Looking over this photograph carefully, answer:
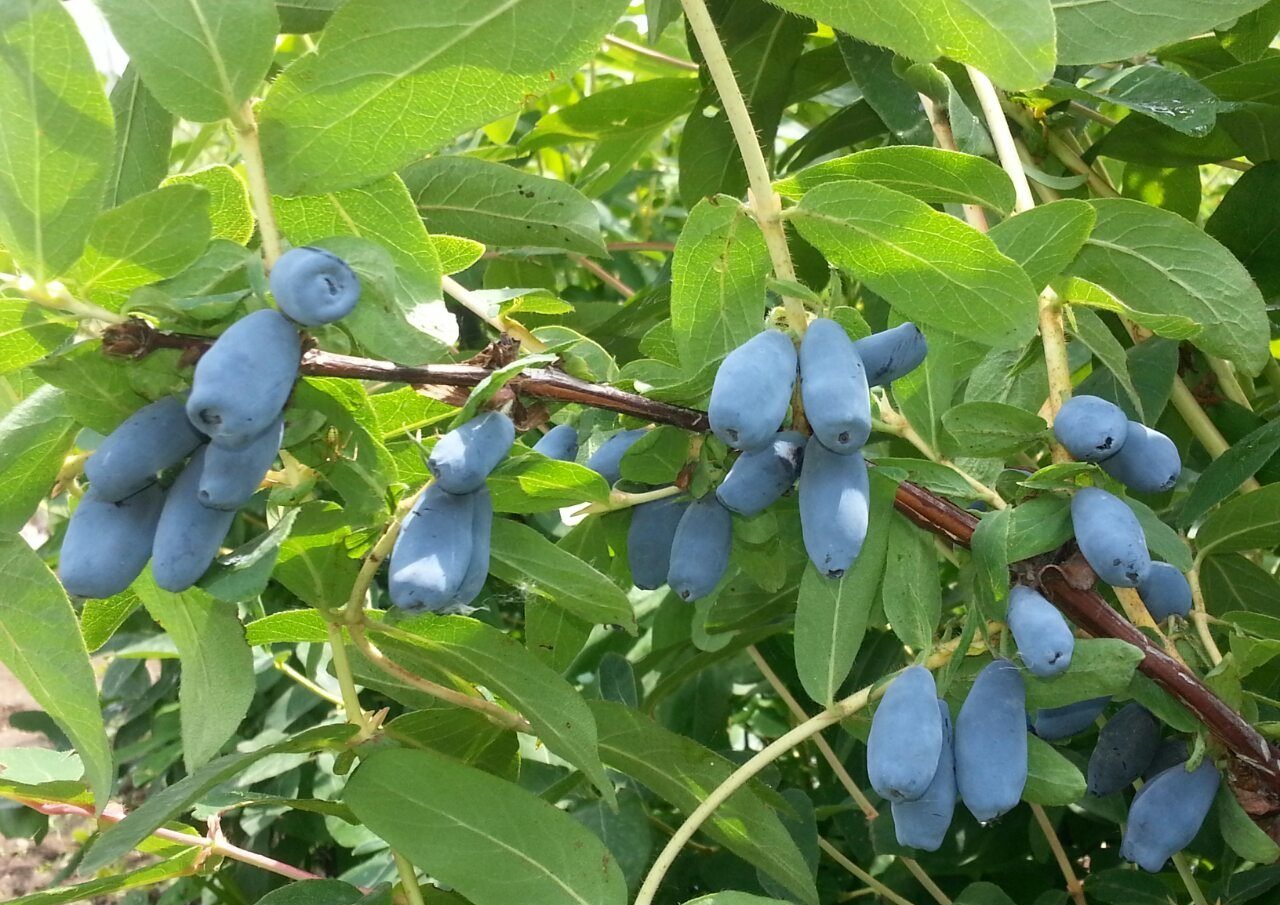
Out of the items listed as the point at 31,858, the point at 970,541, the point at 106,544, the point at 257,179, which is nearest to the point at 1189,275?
the point at 970,541

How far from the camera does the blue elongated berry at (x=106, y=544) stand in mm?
753

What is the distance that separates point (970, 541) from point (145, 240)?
23.7 inches

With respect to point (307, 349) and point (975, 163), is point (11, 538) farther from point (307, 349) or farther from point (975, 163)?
point (975, 163)

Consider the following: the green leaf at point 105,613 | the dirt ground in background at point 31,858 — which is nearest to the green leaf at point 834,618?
the green leaf at point 105,613

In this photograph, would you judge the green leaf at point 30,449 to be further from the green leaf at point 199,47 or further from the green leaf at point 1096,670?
the green leaf at point 1096,670

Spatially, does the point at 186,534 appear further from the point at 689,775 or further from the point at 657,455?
the point at 689,775

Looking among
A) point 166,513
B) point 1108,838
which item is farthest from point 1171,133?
point 166,513

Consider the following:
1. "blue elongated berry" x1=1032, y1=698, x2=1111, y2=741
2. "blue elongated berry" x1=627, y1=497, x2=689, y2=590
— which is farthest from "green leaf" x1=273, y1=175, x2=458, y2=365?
"blue elongated berry" x1=1032, y1=698, x2=1111, y2=741

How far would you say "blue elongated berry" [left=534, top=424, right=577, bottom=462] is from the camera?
3.20 feet

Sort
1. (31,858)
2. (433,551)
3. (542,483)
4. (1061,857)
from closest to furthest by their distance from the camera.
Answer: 1. (433,551)
2. (542,483)
3. (1061,857)
4. (31,858)

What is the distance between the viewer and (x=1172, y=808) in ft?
3.19

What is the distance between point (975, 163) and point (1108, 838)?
1138mm

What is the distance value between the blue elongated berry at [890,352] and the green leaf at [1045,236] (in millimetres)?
112

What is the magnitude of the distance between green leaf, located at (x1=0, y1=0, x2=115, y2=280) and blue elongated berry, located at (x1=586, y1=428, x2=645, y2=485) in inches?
15.4
